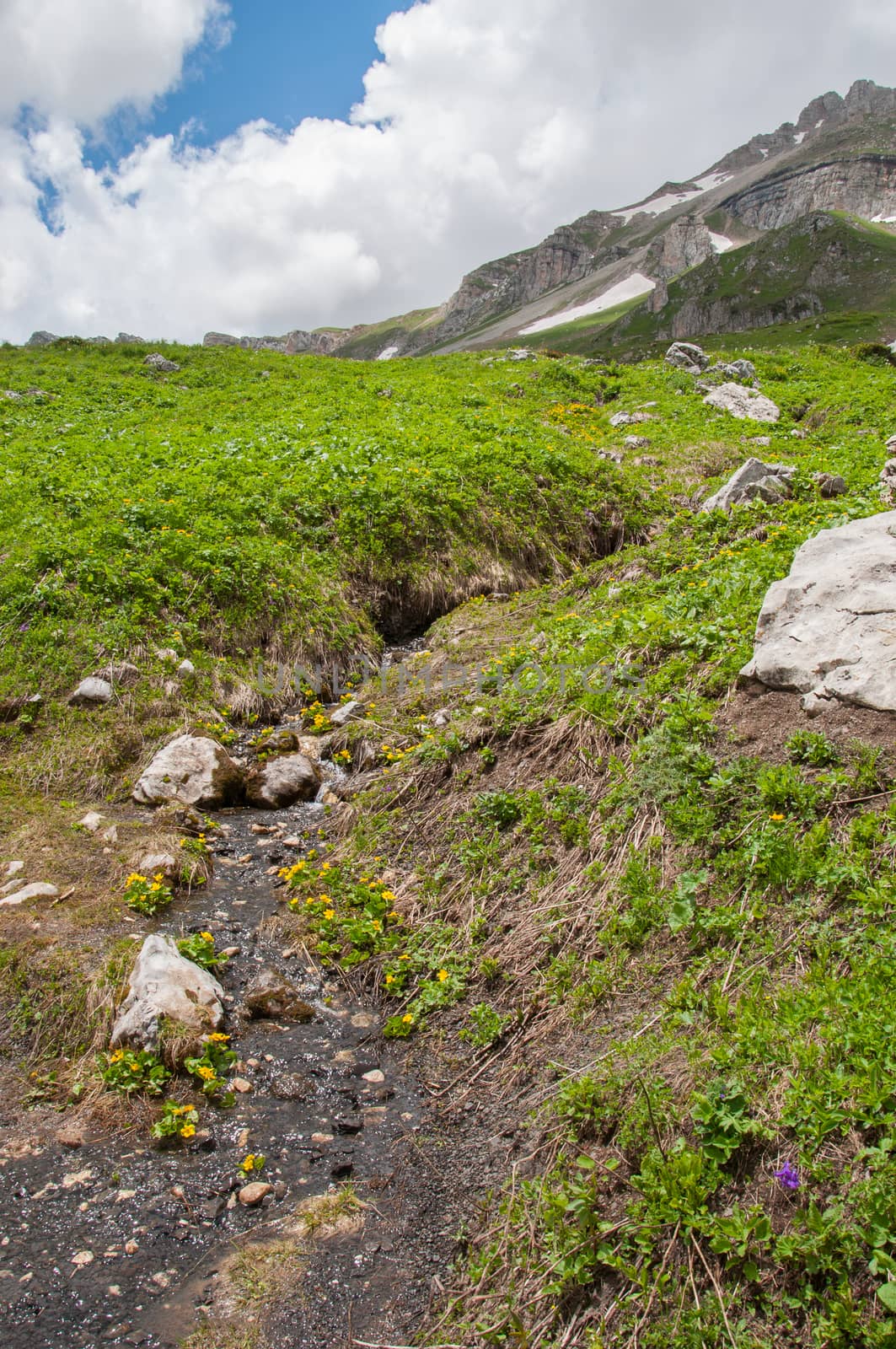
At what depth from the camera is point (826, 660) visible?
20.3 ft

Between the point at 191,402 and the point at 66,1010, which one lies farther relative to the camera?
the point at 191,402

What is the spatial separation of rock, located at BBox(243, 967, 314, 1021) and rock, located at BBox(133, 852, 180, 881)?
1.70m

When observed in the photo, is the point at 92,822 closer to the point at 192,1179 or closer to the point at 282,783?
the point at 282,783

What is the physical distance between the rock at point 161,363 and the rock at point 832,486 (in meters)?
21.9

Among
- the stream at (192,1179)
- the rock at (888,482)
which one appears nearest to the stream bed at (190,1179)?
the stream at (192,1179)

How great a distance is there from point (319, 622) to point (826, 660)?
26.3ft

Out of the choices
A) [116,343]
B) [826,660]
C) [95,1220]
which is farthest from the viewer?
[116,343]

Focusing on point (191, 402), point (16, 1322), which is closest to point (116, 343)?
point (191, 402)

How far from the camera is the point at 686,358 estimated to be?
27.4m

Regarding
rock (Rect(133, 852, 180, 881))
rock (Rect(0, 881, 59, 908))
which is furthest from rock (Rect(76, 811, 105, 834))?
rock (Rect(0, 881, 59, 908))

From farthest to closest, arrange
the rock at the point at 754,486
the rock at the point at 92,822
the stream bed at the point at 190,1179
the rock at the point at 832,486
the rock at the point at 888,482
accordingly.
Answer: the rock at the point at 832,486 → the rock at the point at 754,486 → the rock at the point at 888,482 → the rock at the point at 92,822 → the stream bed at the point at 190,1179

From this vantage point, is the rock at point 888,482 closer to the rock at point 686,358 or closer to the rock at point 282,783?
the rock at point 282,783

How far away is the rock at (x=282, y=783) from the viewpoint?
929cm

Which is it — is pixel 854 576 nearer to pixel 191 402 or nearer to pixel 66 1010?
pixel 66 1010
